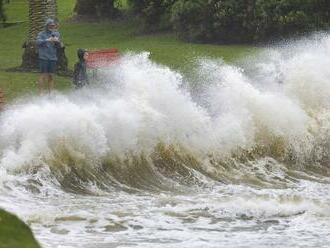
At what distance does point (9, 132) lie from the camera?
12711 mm

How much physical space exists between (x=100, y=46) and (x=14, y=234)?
20.0 meters

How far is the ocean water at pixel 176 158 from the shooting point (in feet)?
31.0

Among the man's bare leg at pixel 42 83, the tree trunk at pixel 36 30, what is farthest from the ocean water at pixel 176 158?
the tree trunk at pixel 36 30

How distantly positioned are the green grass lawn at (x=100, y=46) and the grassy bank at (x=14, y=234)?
11.6 metres

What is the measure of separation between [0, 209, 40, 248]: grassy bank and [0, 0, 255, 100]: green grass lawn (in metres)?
11.6

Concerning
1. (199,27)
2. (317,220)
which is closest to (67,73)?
(199,27)

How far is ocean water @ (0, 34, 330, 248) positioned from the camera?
372 inches

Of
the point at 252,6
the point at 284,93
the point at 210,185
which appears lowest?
the point at 210,185

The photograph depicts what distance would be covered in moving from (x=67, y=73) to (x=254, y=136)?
540 centimetres

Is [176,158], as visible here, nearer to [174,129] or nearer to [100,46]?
[174,129]

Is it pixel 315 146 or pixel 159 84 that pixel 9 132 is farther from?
pixel 315 146

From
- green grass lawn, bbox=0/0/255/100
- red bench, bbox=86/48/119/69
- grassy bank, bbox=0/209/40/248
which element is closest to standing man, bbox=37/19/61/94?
green grass lawn, bbox=0/0/255/100

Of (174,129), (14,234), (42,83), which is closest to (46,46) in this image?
(42,83)

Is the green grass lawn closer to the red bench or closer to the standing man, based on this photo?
the standing man
